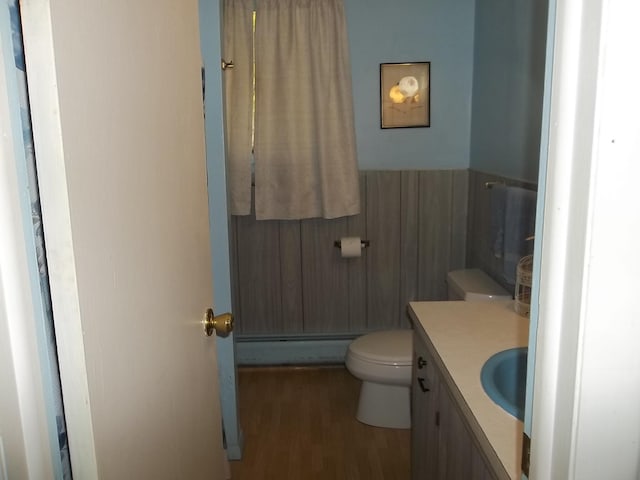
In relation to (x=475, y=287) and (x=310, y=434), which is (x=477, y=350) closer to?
(x=475, y=287)

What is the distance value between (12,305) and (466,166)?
283cm

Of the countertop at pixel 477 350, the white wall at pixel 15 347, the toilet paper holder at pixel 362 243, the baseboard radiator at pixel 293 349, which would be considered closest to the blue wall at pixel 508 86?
the countertop at pixel 477 350

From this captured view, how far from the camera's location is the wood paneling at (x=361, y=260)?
315cm

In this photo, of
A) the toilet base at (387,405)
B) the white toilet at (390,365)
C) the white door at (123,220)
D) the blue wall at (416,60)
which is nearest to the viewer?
the white door at (123,220)

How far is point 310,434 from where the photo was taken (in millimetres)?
2619

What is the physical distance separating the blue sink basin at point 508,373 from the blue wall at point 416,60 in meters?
1.80

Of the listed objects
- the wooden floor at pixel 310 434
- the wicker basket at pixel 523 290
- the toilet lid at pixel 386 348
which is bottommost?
the wooden floor at pixel 310 434

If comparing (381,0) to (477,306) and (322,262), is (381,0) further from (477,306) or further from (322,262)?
(477,306)

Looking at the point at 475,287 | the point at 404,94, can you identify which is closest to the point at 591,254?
the point at 475,287

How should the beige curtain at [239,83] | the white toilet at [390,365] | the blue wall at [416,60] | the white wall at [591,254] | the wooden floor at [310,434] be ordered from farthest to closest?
1. the blue wall at [416,60]
2. the beige curtain at [239,83]
3. the white toilet at [390,365]
4. the wooden floor at [310,434]
5. the white wall at [591,254]

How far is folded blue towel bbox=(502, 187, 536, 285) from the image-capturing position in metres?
2.08

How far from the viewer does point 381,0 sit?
297 centimetres

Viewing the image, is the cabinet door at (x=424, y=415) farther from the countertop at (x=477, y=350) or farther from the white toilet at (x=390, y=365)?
the white toilet at (x=390, y=365)

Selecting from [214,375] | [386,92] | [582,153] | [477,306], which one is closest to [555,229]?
[582,153]
